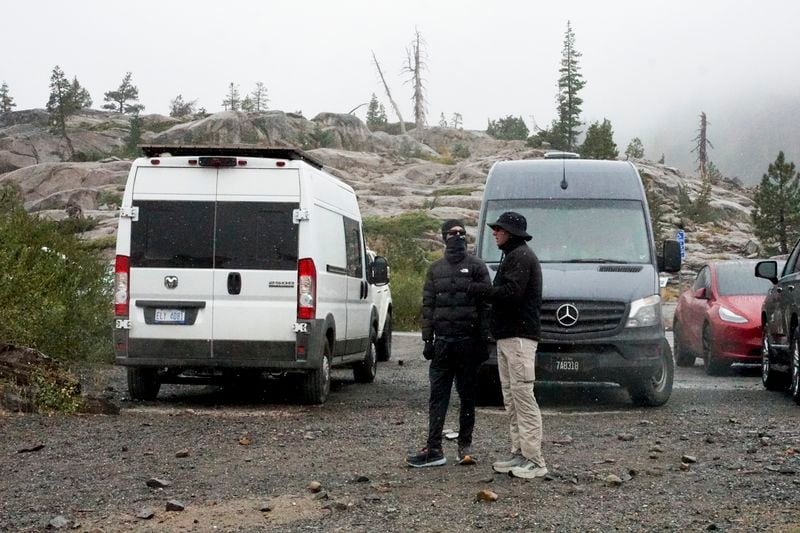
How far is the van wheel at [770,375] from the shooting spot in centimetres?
1417

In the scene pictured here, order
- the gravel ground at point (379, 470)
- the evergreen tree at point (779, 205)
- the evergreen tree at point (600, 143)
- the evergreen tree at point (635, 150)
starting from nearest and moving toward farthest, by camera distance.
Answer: the gravel ground at point (379, 470) < the evergreen tree at point (779, 205) < the evergreen tree at point (600, 143) < the evergreen tree at point (635, 150)

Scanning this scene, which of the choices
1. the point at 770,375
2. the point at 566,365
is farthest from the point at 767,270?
the point at 566,365

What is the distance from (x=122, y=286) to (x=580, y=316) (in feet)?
15.5

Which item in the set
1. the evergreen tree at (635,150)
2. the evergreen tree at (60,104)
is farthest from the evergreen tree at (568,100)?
the evergreen tree at (60,104)

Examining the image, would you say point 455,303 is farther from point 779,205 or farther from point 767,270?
point 779,205

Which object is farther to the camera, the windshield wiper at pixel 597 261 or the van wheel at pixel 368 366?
the van wheel at pixel 368 366

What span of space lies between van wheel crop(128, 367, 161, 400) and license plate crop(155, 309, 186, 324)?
85cm

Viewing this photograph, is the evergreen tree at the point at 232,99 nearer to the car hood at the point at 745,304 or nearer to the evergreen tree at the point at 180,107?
the evergreen tree at the point at 180,107

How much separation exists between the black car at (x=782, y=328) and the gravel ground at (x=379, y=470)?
0.54m

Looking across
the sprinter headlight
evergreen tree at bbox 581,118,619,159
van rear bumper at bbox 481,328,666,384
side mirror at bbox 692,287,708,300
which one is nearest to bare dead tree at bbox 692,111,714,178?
evergreen tree at bbox 581,118,619,159

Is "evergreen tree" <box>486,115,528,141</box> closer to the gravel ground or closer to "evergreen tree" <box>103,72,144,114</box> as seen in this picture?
"evergreen tree" <box>103,72,144,114</box>

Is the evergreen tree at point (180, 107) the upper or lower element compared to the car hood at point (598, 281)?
upper

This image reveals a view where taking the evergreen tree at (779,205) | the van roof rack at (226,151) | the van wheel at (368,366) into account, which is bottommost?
the van wheel at (368,366)

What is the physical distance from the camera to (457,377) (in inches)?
347
